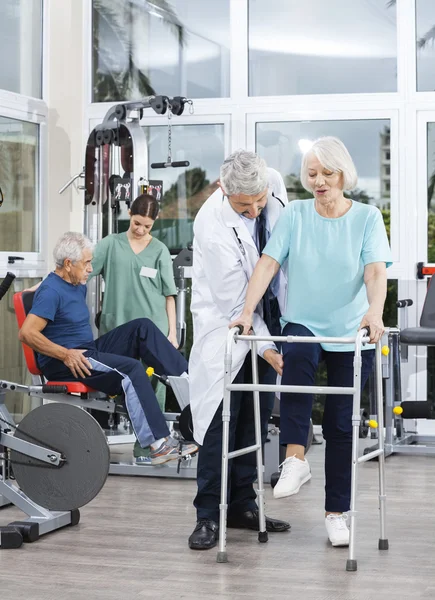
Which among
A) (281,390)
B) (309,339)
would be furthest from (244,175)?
(281,390)

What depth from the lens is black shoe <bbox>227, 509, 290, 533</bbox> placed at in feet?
12.2

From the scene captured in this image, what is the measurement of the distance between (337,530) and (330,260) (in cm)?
96

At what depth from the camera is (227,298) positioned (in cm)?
347

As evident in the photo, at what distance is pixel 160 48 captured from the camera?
6.98 metres

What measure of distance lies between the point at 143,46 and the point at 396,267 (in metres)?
2.41

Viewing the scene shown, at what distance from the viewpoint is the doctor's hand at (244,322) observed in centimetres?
330

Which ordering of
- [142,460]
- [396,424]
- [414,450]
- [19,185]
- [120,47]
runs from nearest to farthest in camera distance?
[142,460]
[414,450]
[396,424]
[19,185]
[120,47]

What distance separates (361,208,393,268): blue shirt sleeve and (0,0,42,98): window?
3.87 meters

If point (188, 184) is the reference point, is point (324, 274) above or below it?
below

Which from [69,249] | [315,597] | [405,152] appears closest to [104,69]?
[405,152]

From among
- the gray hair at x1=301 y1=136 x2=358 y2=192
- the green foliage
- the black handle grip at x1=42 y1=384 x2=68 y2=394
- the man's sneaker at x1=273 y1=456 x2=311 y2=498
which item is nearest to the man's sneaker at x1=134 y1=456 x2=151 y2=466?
the black handle grip at x1=42 y1=384 x2=68 y2=394

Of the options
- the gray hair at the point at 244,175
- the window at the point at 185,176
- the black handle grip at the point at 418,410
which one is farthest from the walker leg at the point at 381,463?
the window at the point at 185,176

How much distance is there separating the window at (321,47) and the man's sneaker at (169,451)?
9.62 feet

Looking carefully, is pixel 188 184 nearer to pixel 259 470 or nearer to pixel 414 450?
pixel 414 450
